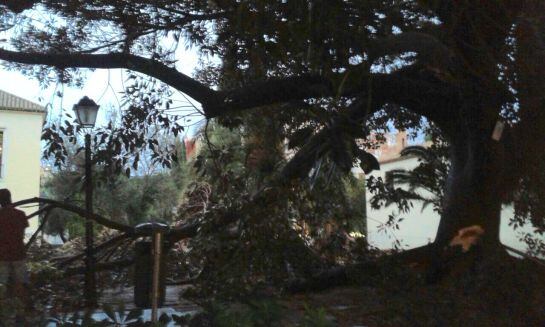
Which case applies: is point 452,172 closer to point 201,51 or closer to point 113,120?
point 201,51

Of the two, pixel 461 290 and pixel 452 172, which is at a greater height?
pixel 452 172

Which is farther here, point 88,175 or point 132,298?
point 88,175

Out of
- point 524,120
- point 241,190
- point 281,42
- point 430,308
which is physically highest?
point 281,42

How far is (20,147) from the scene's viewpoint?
3027 centimetres

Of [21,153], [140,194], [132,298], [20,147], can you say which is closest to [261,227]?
[132,298]

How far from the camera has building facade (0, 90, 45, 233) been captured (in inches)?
1158

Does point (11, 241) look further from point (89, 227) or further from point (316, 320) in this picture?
point (316, 320)

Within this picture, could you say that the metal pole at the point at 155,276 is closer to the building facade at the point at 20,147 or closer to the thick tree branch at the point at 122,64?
the thick tree branch at the point at 122,64

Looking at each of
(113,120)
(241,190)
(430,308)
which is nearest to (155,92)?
(113,120)

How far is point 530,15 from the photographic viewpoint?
308 inches

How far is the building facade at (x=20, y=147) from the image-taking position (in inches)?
1158

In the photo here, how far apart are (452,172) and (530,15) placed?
3811 mm

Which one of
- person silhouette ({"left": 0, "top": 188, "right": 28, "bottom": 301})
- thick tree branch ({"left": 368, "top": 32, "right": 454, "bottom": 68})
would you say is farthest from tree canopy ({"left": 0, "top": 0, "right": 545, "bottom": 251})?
person silhouette ({"left": 0, "top": 188, "right": 28, "bottom": 301})

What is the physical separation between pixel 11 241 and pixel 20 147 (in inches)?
910
